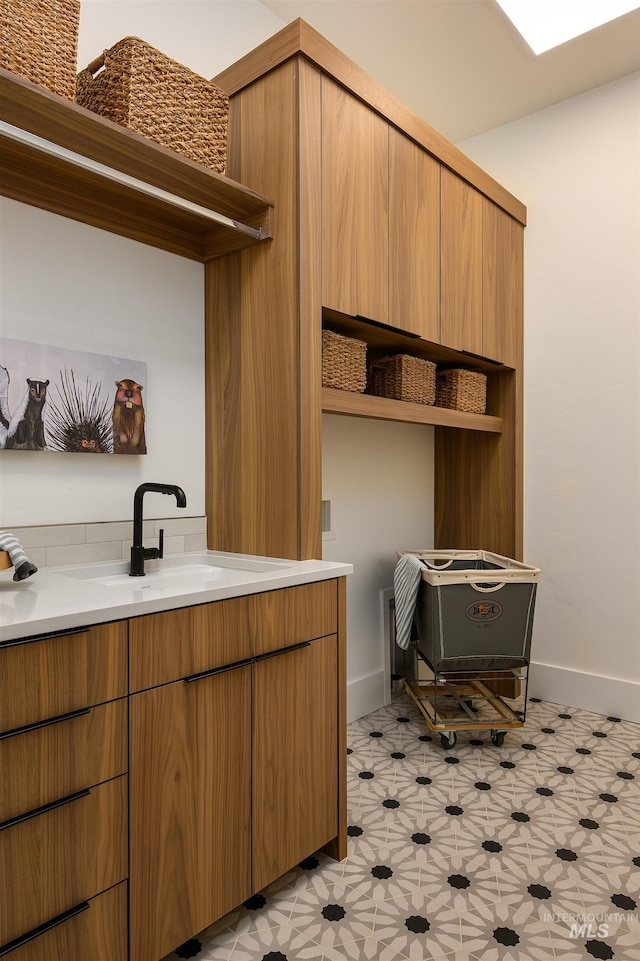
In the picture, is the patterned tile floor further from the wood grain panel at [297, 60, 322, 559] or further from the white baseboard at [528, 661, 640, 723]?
the wood grain panel at [297, 60, 322, 559]

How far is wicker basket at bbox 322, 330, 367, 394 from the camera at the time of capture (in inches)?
80.9

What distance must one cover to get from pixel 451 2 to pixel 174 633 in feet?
8.65

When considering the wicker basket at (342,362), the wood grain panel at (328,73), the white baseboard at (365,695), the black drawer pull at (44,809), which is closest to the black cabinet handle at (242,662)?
the black drawer pull at (44,809)

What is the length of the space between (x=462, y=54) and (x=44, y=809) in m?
3.20

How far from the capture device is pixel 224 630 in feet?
4.69

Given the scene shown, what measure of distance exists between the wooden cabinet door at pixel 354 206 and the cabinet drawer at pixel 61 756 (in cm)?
139

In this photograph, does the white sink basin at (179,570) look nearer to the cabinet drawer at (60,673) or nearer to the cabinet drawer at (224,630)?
the cabinet drawer at (224,630)

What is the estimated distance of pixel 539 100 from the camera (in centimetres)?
301

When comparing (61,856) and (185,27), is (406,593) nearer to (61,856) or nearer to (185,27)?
(61,856)

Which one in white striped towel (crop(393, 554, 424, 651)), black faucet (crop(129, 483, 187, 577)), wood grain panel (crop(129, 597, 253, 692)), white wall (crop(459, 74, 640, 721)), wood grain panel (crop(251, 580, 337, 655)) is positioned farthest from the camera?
white wall (crop(459, 74, 640, 721))

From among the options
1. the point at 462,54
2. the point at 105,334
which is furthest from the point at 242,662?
the point at 462,54

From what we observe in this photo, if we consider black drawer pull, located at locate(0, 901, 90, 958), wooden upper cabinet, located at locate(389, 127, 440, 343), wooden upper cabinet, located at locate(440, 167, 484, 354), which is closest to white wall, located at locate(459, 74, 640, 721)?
wooden upper cabinet, located at locate(440, 167, 484, 354)

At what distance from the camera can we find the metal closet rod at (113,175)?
4.49 ft

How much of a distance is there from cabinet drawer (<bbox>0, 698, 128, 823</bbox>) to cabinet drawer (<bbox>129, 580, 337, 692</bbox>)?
9 cm
